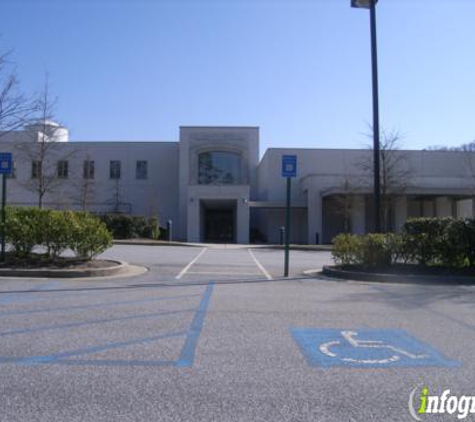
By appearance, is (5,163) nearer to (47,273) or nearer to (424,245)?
(47,273)

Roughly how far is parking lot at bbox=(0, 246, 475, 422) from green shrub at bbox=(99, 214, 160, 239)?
24.1m

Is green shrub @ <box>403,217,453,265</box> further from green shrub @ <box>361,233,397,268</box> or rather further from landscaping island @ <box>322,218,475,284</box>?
green shrub @ <box>361,233,397,268</box>

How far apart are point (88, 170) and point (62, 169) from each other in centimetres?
253

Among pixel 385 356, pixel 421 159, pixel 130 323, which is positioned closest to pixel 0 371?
pixel 130 323

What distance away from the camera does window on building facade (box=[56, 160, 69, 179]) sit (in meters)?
44.8

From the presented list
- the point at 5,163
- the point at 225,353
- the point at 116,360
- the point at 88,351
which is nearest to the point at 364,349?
the point at 225,353

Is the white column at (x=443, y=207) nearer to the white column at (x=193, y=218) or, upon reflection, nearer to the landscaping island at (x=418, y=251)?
the white column at (x=193, y=218)

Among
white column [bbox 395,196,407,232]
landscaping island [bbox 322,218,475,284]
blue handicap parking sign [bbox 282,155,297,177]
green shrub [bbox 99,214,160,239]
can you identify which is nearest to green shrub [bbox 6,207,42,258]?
blue handicap parking sign [bbox 282,155,297,177]

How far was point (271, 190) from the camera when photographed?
135 feet

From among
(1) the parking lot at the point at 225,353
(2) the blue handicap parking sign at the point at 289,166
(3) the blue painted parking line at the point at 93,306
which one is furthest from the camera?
(2) the blue handicap parking sign at the point at 289,166

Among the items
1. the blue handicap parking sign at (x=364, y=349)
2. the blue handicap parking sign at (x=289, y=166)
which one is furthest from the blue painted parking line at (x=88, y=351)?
the blue handicap parking sign at (x=289, y=166)

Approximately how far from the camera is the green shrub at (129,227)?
113 feet

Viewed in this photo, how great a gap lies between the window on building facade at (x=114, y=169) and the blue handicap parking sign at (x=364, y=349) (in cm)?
4053

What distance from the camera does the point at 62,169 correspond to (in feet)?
149
